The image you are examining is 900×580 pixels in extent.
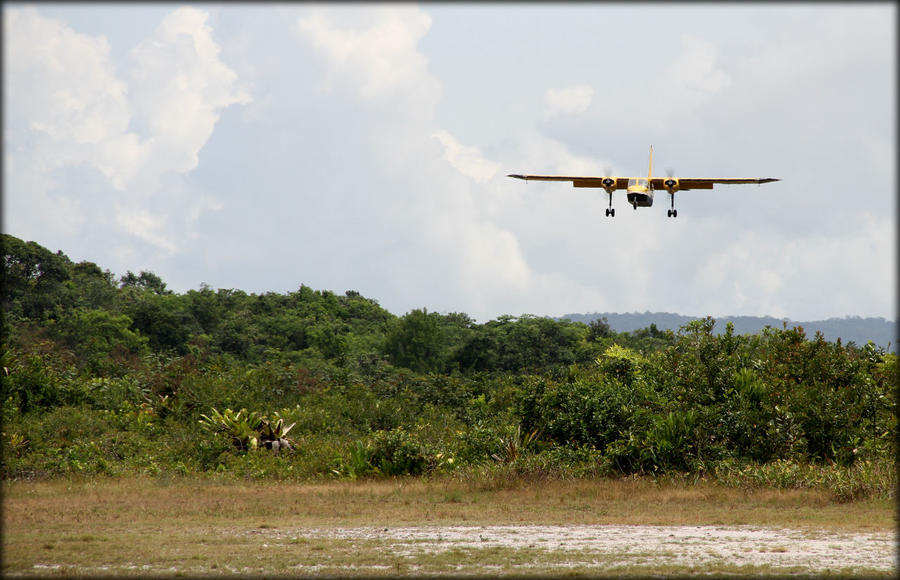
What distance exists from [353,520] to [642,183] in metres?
13.5

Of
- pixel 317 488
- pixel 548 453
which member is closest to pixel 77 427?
pixel 317 488

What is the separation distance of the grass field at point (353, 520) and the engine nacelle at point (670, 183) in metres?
9.71

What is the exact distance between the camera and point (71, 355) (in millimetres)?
36344

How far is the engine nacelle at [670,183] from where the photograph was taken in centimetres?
2548

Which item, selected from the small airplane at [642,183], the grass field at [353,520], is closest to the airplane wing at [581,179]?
the small airplane at [642,183]

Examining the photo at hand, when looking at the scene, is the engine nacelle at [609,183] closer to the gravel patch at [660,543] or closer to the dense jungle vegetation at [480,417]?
the dense jungle vegetation at [480,417]

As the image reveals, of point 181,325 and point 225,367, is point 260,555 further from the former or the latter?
point 181,325

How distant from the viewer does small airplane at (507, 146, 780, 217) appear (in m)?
24.5

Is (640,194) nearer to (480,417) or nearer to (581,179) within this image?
(581,179)

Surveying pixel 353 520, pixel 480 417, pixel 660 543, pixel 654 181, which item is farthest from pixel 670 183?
pixel 660 543

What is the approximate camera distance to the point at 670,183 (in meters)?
25.5

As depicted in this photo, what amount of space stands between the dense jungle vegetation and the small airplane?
3.78 meters

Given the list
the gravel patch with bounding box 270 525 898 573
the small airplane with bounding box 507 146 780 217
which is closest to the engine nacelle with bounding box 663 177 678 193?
the small airplane with bounding box 507 146 780 217

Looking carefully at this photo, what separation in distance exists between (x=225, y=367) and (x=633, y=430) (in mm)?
20869
